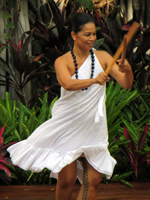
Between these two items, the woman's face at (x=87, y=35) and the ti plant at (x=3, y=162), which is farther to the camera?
the ti plant at (x=3, y=162)

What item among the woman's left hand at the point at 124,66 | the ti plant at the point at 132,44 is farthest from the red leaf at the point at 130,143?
the woman's left hand at the point at 124,66

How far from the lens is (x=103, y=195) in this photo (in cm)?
313

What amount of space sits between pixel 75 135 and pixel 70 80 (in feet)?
1.28

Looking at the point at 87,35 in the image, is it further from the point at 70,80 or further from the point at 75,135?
the point at 75,135

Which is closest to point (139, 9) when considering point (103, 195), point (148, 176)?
point (148, 176)

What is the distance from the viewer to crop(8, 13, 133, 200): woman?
2285 mm

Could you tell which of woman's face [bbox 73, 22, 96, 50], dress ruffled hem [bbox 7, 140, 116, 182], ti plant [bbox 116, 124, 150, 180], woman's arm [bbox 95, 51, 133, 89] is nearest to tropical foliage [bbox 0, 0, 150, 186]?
ti plant [bbox 116, 124, 150, 180]

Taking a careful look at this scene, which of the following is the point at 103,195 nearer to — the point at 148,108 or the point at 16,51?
the point at 148,108

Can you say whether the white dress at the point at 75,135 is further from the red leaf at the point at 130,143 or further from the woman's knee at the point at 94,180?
the red leaf at the point at 130,143

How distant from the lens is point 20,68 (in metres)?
4.40

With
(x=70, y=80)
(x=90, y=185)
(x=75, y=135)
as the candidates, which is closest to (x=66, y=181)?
(x=90, y=185)

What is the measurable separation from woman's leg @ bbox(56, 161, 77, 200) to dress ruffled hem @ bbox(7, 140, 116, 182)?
95mm

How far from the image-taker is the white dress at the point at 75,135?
229 centimetres

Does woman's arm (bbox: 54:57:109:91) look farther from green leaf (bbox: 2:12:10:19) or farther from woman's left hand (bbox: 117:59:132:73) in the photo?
green leaf (bbox: 2:12:10:19)
